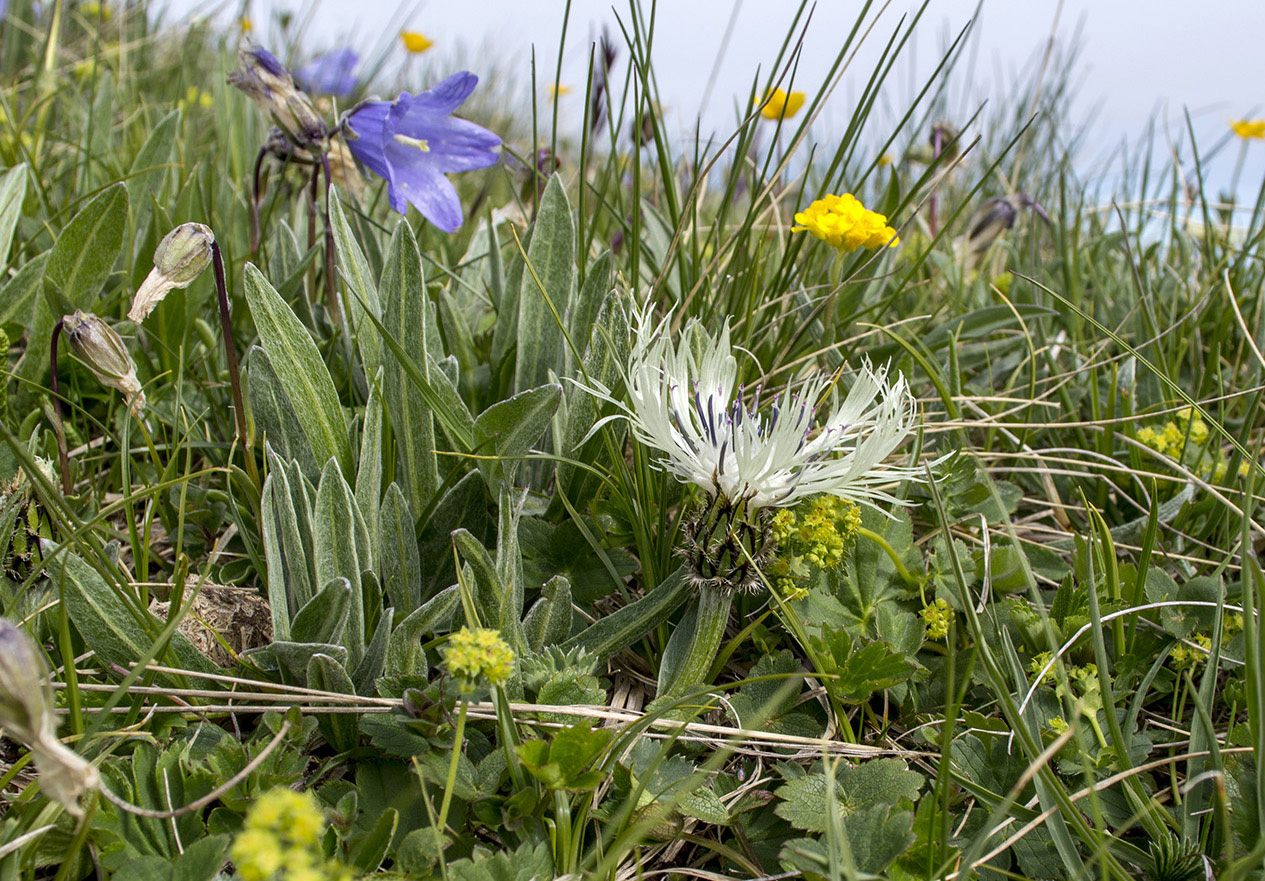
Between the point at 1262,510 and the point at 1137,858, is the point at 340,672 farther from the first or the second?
the point at 1262,510

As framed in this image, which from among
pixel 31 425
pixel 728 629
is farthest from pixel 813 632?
pixel 31 425

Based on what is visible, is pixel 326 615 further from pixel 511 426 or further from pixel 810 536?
pixel 810 536

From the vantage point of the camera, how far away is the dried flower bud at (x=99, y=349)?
4.14 feet

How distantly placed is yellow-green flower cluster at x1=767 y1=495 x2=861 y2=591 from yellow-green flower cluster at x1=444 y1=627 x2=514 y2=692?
0.47 meters

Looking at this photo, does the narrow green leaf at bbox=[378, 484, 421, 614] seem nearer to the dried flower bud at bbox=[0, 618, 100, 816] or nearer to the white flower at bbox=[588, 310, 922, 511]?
the white flower at bbox=[588, 310, 922, 511]

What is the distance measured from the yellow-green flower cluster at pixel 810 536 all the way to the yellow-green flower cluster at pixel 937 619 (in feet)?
0.49

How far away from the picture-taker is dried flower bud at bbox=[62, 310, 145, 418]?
1261 mm

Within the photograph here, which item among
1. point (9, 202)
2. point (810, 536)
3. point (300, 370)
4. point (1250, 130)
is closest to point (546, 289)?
point (300, 370)

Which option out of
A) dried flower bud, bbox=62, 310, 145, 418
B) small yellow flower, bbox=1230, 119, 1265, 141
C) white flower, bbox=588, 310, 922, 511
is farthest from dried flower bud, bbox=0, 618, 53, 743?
small yellow flower, bbox=1230, 119, 1265, 141

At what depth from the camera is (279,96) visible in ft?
5.67

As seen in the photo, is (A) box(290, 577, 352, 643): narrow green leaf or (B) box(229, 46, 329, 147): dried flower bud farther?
(B) box(229, 46, 329, 147): dried flower bud

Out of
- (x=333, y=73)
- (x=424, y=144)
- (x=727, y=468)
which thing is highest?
(x=333, y=73)

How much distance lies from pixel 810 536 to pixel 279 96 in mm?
1289

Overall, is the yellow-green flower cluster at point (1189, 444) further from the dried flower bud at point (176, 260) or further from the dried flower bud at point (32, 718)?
the dried flower bud at point (32, 718)
